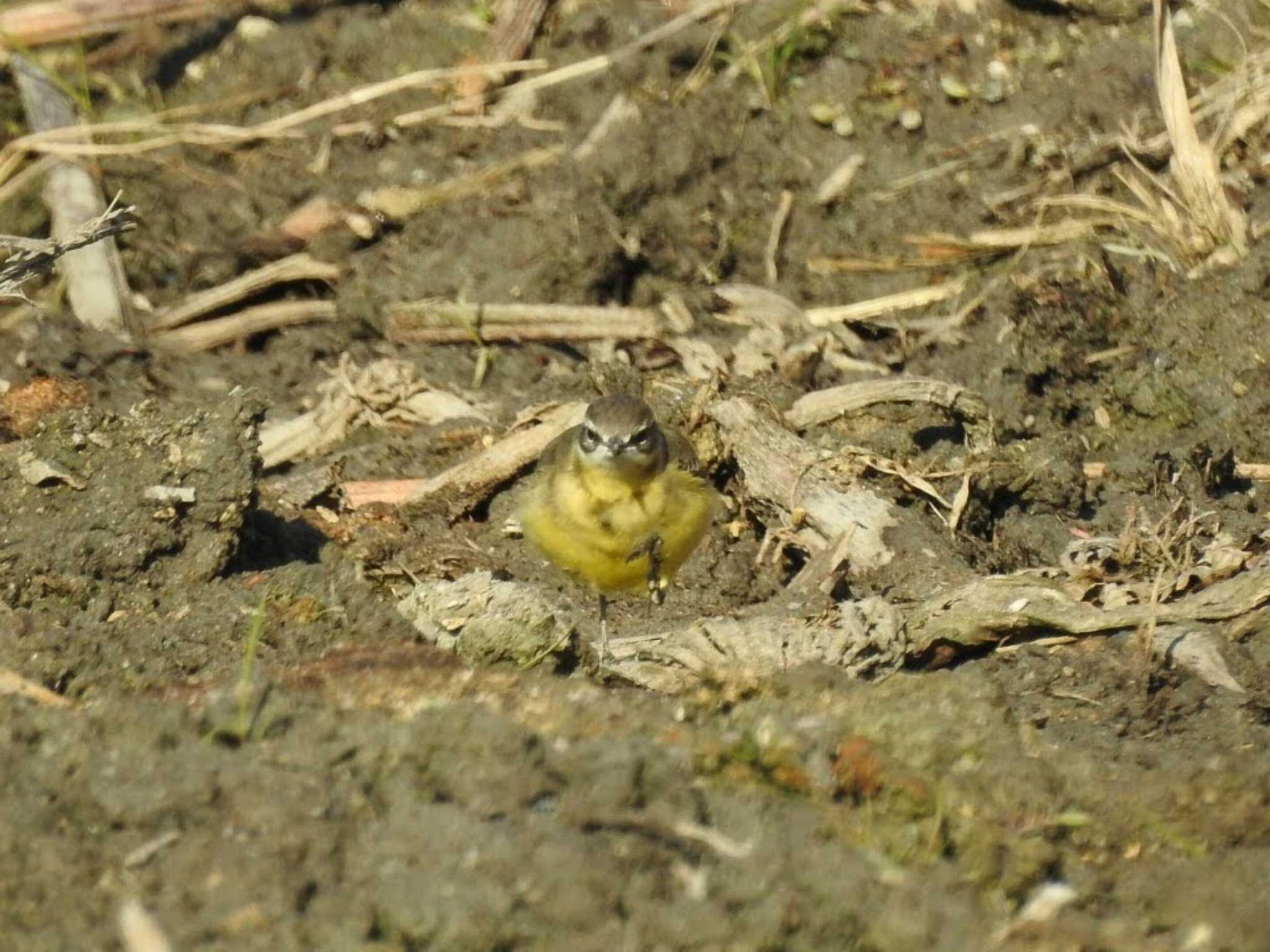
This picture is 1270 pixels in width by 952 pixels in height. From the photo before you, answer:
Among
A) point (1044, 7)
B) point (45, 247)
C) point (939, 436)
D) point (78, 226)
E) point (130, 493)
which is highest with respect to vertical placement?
point (45, 247)

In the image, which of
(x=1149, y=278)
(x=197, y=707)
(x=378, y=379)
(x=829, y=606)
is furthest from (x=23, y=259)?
(x=1149, y=278)

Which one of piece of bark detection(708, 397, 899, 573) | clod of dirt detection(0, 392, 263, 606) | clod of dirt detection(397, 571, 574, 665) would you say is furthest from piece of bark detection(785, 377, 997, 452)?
clod of dirt detection(0, 392, 263, 606)

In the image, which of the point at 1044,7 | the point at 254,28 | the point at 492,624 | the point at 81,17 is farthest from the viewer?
the point at 254,28

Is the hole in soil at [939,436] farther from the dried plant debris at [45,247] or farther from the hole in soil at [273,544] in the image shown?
the dried plant debris at [45,247]

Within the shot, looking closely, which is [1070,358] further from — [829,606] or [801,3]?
[801,3]

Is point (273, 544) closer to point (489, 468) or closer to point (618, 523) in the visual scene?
point (489, 468)

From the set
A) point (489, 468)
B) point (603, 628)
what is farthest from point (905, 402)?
point (603, 628)

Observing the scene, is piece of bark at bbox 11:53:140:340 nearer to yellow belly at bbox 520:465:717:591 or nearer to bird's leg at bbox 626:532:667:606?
yellow belly at bbox 520:465:717:591

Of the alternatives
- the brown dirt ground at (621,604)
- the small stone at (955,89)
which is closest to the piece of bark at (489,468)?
the brown dirt ground at (621,604)
